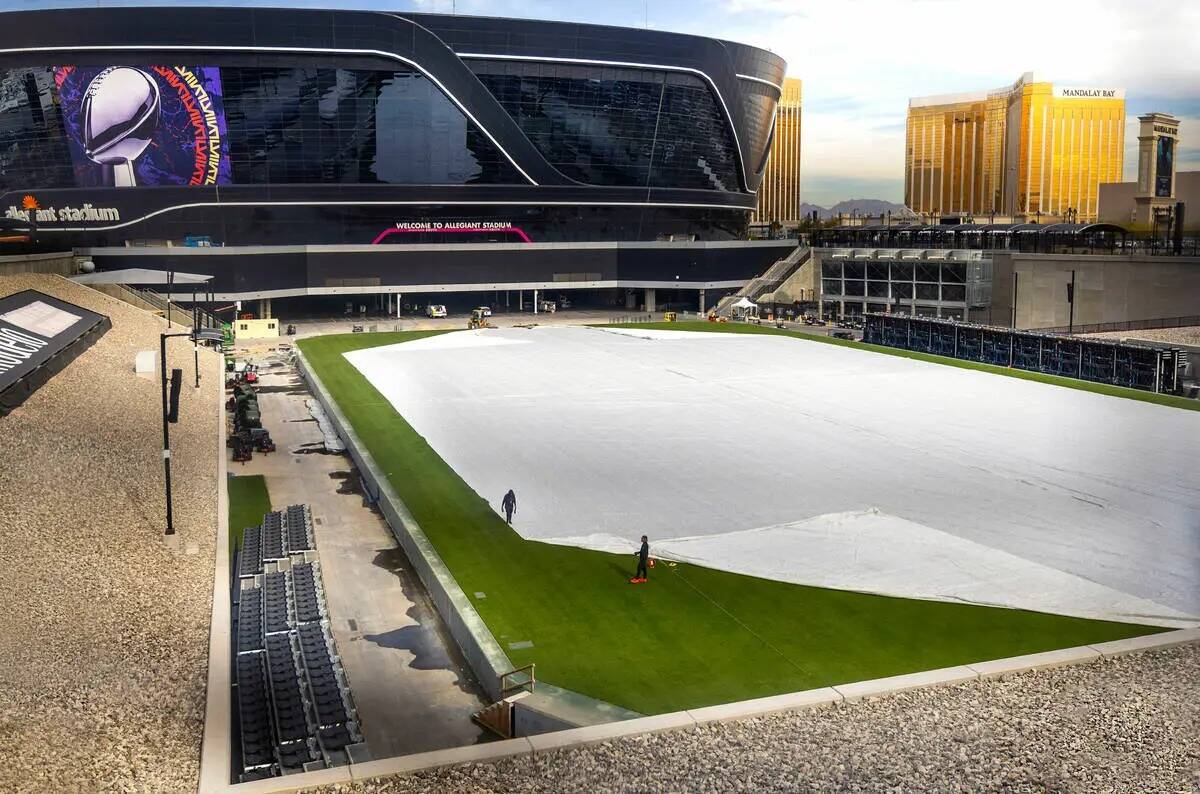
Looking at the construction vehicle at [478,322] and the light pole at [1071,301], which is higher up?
the light pole at [1071,301]

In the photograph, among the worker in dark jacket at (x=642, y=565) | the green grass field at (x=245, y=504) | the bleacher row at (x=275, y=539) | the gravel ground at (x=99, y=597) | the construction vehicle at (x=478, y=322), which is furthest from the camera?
the construction vehicle at (x=478, y=322)

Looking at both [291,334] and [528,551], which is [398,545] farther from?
[291,334]

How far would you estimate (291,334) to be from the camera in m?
84.9

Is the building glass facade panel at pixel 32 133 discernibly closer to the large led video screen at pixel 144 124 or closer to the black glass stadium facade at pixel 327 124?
the black glass stadium facade at pixel 327 124

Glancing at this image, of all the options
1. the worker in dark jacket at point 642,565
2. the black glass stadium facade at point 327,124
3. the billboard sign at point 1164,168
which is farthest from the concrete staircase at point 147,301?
the billboard sign at point 1164,168

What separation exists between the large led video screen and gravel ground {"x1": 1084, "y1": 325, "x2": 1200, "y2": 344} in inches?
2596

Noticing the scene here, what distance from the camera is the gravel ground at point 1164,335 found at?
63844mm

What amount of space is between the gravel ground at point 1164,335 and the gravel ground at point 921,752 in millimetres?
49023

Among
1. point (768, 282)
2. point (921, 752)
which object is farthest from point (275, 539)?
point (768, 282)

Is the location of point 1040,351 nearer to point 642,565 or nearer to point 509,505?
point 509,505

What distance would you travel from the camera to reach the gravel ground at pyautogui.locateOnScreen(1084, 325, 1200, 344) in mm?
63844

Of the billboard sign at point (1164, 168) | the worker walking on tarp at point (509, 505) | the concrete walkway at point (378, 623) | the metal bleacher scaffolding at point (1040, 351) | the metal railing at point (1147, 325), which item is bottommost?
the concrete walkway at point (378, 623)

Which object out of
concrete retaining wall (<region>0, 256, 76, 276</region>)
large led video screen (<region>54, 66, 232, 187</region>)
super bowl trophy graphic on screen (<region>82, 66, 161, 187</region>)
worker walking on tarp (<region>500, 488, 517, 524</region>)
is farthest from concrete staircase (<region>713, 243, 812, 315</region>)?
worker walking on tarp (<region>500, 488, 517, 524</region>)

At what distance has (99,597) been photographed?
77.5ft
